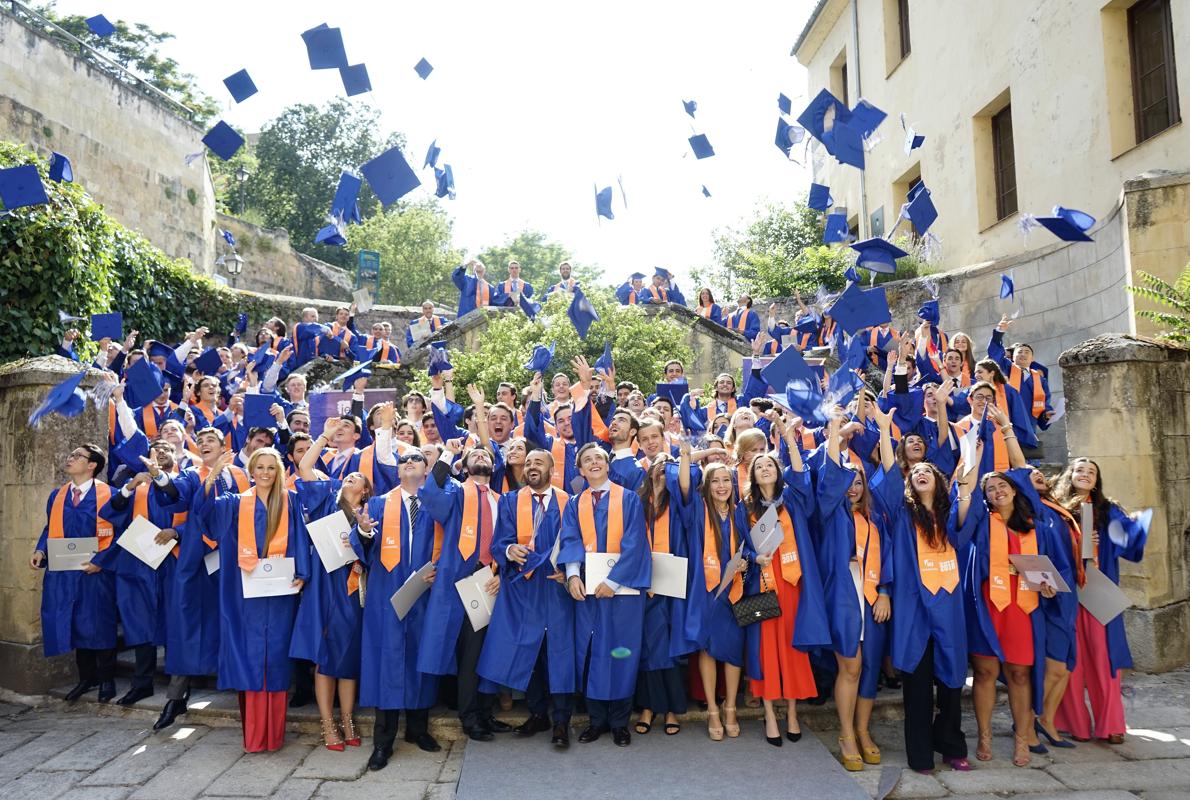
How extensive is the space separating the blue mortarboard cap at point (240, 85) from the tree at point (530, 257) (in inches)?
1396

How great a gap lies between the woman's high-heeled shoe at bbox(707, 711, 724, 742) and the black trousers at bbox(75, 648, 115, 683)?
4025 mm

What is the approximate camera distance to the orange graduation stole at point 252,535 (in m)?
5.08

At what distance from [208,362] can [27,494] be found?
14.2 ft

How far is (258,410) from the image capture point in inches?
307

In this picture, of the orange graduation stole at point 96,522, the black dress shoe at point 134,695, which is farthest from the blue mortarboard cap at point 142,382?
the black dress shoe at point 134,695

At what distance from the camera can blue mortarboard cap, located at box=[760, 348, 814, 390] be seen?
21.4ft

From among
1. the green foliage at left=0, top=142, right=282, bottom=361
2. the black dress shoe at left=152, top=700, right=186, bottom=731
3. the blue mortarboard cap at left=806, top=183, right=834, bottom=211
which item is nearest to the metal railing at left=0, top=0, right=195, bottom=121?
the green foliage at left=0, top=142, right=282, bottom=361

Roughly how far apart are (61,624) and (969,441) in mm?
6378

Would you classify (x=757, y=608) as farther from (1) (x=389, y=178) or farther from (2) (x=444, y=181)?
(2) (x=444, y=181)

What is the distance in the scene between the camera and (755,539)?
5.04 m

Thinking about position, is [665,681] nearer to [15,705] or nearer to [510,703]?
[510,703]

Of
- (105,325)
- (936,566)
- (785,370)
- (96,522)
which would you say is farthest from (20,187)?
(936,566)

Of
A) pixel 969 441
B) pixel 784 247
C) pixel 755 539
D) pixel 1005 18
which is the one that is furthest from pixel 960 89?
pixel 755 539

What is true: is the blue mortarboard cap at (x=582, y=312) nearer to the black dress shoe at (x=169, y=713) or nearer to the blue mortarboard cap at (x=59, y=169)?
the black dress shoe at (x=169, y=713)
